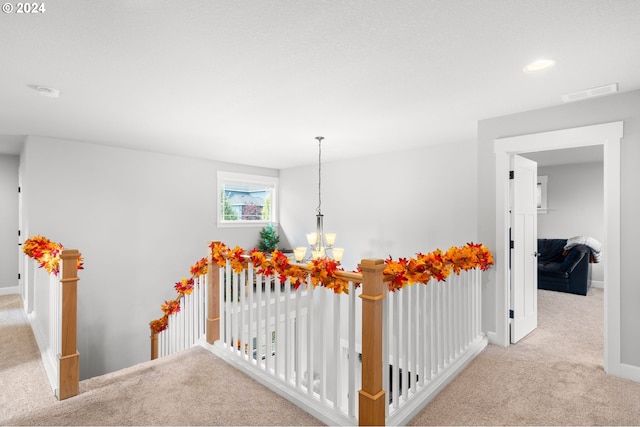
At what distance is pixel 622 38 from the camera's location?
189 cm

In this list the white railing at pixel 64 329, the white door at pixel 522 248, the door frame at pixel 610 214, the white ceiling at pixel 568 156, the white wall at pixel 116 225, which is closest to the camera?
the white railing at pixel 64 329

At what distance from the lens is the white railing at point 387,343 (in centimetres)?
212

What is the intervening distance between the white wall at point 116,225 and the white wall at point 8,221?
4.01 feet

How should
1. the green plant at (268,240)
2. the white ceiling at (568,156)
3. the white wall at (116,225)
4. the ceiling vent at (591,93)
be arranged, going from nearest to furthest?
1. the ceiling vent at (591,93)
2. the white wall at (116,225)
3. the white ceiling at (568,156)
4. the green plant at (268,240)

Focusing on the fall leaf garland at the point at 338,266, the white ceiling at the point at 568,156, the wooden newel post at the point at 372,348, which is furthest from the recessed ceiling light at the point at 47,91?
the white ceiling at the point at 568,156

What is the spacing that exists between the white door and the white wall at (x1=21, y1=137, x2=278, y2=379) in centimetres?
487

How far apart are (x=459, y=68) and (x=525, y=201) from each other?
210 centimetres

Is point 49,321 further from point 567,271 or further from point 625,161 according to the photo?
point 567,271

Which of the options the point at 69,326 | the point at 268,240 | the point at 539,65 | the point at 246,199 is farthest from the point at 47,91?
the point at 268,240

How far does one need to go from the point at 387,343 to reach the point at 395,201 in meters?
3.48

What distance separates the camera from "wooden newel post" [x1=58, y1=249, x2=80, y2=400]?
247cm

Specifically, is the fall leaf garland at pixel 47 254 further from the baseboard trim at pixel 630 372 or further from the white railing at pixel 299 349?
the baseboard trim at pixel 630 372

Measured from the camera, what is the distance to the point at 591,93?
8.80 feet

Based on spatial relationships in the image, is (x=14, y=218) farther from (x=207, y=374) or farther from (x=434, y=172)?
(x=434, y=172)
